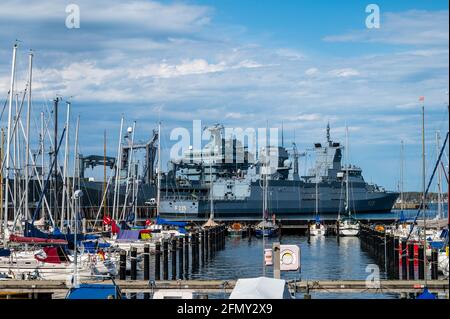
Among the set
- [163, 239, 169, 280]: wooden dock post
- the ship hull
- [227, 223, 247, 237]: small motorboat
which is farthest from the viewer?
the ship hull

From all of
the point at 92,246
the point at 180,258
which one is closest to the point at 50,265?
the point at 92,246

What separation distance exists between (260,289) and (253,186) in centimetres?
10274

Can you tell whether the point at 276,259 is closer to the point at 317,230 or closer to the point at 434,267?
the point at 434,267

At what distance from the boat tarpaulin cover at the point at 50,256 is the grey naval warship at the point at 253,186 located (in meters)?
78.7

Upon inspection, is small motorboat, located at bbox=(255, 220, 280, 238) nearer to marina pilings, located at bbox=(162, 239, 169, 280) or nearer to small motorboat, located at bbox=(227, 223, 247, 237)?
small motorboat, located at bbox=(227, 223, 247, 237)

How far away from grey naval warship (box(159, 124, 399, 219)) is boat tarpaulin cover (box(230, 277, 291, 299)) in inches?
3820

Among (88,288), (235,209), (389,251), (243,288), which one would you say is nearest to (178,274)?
(389,251)

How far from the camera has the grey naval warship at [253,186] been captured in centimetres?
11850

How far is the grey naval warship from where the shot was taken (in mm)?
118500

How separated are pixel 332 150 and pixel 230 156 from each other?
16049 millimetres

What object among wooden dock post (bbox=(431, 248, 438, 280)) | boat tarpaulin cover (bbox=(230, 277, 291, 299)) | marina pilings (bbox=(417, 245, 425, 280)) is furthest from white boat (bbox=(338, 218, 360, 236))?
boat tarpaulin cover (bbox=(230, 277, 291, 299))

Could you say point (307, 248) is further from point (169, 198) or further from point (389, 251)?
point (169, 198)

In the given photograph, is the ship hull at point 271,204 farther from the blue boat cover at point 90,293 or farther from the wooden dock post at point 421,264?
the blue boat cover at point 90,293
